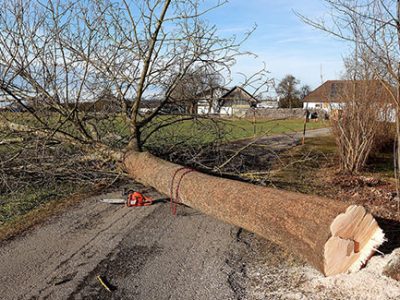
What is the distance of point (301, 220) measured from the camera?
3076 millimetres

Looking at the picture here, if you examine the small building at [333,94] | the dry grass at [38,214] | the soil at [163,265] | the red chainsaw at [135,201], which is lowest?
the soil at [163,265]

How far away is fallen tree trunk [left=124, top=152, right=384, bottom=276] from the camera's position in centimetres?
282

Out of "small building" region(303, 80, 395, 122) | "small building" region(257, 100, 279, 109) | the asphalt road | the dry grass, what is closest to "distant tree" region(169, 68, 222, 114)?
"small building" region(257, 100, 279, 109)

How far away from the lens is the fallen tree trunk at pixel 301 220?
2.82 meters

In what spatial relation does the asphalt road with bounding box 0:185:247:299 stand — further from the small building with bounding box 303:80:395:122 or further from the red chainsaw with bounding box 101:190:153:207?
the small building with bounding box 303:80:395:122

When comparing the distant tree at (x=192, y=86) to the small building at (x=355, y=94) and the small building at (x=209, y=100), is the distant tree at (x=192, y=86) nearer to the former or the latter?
the small building at (x=209, y=100)

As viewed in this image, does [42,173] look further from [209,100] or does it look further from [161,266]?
[161,266]

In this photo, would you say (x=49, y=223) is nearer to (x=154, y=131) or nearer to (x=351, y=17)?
(x=154, y=131)

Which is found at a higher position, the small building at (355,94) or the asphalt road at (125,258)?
the small building at (355,94)

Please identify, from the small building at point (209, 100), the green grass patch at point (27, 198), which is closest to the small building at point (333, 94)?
the small building at point (209, 100)

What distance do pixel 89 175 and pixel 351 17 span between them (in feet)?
15.3

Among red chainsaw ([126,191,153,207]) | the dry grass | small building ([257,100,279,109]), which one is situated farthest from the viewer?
small building ([257,100,279,109])

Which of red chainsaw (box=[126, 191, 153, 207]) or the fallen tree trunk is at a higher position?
the fallen tree trunk

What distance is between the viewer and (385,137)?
11172mm
